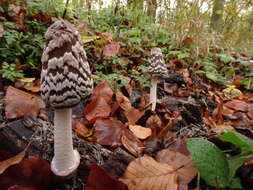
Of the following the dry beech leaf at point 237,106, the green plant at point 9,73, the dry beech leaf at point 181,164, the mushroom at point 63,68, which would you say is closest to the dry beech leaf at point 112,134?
the dry beech leaf at point 181,164

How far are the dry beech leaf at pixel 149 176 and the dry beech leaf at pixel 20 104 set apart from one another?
A: 1.03 m

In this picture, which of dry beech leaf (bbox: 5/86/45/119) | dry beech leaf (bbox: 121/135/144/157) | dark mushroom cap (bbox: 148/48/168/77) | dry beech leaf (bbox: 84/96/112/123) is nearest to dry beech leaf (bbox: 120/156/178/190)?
dry beech leaf (bbox: 121/135/144/157)

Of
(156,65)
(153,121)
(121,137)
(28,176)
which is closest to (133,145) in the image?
(121,137)

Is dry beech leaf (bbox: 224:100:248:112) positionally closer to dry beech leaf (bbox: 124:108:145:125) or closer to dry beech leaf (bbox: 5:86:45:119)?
dry beech leaf (bbox: 124:108:145:125)

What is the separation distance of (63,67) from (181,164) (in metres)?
1.04

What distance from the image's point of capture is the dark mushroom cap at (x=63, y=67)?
1133 millimetres

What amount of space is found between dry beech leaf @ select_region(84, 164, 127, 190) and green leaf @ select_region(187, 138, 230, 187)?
0.48 meters

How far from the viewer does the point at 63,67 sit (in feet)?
3.72

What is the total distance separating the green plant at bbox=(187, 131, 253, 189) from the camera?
1.23 m

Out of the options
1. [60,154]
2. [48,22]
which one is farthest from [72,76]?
[48,22]

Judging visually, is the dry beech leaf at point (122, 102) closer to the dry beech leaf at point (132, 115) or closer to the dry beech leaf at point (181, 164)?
the dry beech leaf at point (132, 115)

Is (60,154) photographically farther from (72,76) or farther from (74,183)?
(72,76)

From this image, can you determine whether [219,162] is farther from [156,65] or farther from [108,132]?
[156,65]

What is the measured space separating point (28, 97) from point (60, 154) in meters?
0.78
